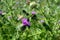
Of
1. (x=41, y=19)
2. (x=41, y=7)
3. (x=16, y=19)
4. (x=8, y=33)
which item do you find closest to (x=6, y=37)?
(x=8, y=33)

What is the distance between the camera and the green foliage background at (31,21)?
254 centimetres

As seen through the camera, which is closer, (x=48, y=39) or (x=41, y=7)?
(x=48, y=39)

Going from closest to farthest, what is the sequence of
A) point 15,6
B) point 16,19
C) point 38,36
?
point 38,36 < point 16,19 < point 15,6

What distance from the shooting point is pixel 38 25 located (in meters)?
2.64

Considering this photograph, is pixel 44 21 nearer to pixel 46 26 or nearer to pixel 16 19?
pixel 46 26

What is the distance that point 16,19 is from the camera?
269cm

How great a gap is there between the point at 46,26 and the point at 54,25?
0.29 ft

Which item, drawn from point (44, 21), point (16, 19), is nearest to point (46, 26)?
point (44, 21)

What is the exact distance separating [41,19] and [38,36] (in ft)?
0.82

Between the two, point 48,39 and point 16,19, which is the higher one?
point 16,19

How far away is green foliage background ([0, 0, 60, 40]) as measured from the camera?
254 cm

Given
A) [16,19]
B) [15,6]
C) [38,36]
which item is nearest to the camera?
[38,36]

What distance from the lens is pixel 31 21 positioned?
2650 mm

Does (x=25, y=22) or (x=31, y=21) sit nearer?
(x=25, y=22)
